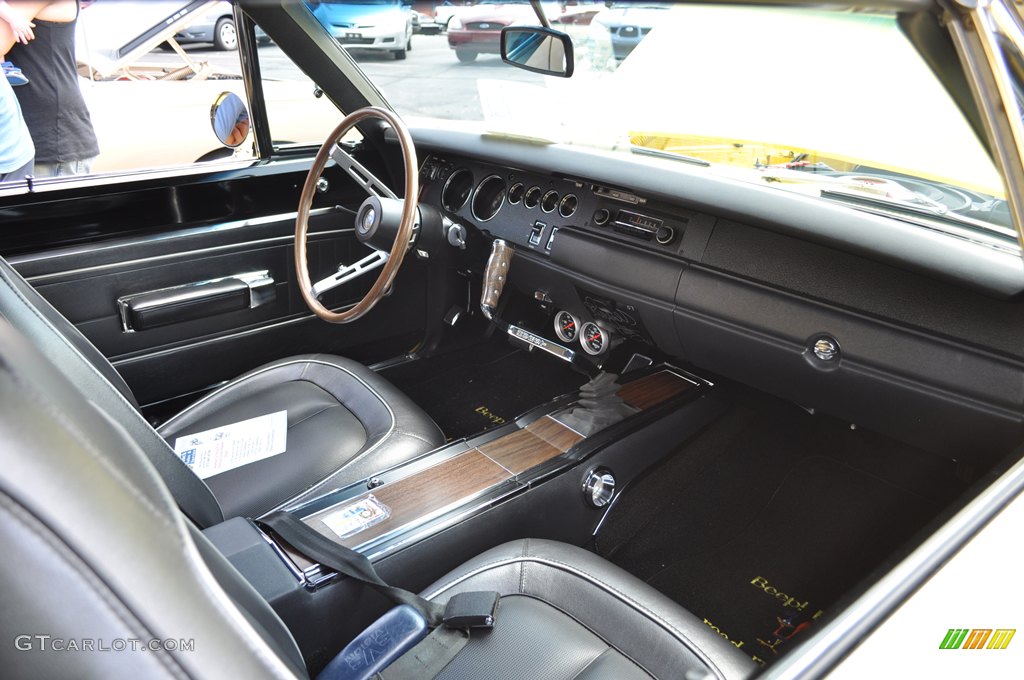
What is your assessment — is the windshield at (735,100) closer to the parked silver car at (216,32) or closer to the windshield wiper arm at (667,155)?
the windshield wiper arm at (667,155)

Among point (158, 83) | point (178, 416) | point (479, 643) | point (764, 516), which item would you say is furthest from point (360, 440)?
point (158, 83)

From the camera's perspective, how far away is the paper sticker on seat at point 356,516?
1.54 meters

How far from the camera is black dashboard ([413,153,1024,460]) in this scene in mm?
1446

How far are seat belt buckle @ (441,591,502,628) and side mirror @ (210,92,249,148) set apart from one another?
176 cm

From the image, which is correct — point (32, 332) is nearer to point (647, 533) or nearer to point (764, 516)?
point (647, 533)

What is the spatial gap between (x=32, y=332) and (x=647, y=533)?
1672 millimetres

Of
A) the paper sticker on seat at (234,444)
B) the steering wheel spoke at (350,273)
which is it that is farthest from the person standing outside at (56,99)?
the paper sticker on seat at (234,444)

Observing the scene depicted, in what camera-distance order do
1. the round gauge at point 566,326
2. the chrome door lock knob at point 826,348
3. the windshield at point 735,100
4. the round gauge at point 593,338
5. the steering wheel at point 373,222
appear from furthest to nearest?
the round gauge at point 566,326 < the round gauge at point 593,338 < the steering wheel at point 373,222 < the chrome door lock knob at point 826,348 < the windshield at point 735,100

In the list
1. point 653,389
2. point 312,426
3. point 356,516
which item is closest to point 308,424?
point 312,426

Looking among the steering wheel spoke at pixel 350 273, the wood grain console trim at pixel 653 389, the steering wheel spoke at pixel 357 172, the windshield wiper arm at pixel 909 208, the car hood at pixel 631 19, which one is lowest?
the wood grain console trim at pixel 653 389

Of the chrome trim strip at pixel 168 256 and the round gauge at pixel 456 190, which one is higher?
the round gauge at pixel 456 190

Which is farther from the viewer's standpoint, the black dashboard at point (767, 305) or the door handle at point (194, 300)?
the door handle at point (194, 300)

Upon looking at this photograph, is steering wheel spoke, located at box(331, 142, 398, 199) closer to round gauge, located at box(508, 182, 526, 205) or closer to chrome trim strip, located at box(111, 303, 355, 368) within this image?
round gauge, located at box(508, 182, 526, 205)

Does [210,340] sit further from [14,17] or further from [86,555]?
[86,555]
